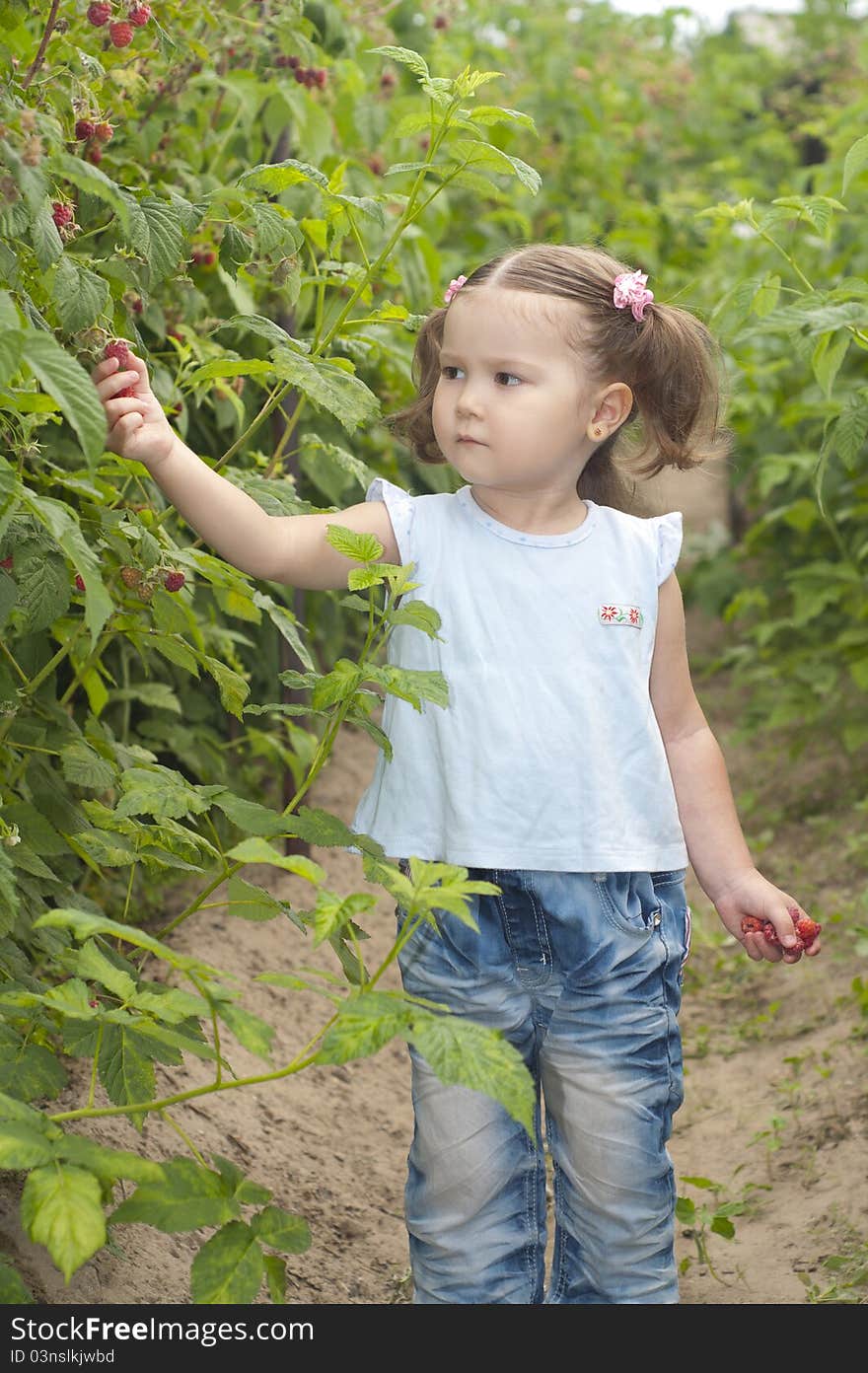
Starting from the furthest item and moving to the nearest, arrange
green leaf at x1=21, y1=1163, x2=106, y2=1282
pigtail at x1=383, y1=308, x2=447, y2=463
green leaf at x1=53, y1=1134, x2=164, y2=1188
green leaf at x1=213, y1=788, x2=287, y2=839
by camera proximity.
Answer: pigtail at x1=383, y1=308, x2=447, y2=463 < green leaf at x1=213, y1=788, x2=287, y2=839 < green leaf at x1=53, y1=1134, x2=164, y2=1188 < green leaf at x1=21, y1=1163, x2=106, y2=1282

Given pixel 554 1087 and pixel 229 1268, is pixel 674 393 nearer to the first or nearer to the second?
pixel 554 1087

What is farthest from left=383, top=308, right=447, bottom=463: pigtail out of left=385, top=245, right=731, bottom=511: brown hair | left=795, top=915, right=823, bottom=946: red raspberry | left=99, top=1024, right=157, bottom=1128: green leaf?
left=99, top=1024, right=157, bottom=1128: green leaf

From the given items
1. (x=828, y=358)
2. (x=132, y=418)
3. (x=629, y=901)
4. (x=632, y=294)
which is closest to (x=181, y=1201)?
(x=629, y=901)

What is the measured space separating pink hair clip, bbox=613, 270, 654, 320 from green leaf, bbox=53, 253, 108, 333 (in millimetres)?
632

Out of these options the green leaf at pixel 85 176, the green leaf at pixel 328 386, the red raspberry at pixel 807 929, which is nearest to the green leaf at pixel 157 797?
the green leaf at pixel 328 386

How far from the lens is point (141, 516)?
2.07 metres

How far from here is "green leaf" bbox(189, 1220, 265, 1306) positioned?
4.81 feet

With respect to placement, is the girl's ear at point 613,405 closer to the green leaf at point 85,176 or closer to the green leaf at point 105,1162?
the green leaf at point 85,176

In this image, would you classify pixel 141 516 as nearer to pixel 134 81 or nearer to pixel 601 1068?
pixel 134 81

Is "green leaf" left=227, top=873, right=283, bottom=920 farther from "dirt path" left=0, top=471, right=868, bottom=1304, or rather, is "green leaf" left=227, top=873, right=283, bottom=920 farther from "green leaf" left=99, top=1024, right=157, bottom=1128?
"dirt path" left=0, top=471, right=868, bottom=1304
